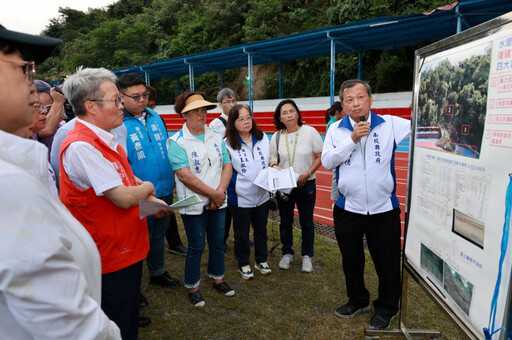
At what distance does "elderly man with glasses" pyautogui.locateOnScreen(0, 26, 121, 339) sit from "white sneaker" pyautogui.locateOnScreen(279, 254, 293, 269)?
2829mm

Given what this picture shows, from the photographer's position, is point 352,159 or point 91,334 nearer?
point 91,334

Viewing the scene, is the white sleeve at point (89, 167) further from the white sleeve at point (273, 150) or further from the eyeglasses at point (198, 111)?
the white sleeve at point (273, 150)

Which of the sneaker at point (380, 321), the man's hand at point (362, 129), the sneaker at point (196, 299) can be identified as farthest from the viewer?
the sneaker at point (196, 299)

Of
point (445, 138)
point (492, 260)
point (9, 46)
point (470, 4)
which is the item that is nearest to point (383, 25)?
point (470, 4)

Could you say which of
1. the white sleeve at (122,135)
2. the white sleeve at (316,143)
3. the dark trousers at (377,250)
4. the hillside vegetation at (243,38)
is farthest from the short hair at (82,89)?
the hillside vegetation at (243,38)

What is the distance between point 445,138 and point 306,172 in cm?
178

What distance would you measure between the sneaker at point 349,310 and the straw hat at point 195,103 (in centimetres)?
205

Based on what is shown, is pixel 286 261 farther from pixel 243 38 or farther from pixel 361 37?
pixel 243 38

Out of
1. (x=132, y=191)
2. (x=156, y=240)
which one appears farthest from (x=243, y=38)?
(x=132, y=191)

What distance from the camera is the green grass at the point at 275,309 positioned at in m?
2.52

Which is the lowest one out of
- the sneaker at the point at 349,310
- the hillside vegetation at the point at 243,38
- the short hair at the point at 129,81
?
the sneaker at the point at 349,310

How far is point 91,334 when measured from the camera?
0.74 metres

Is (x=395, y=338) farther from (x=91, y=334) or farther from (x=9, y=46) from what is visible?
(x=9, y=46)

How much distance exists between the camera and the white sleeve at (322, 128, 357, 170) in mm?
2342
